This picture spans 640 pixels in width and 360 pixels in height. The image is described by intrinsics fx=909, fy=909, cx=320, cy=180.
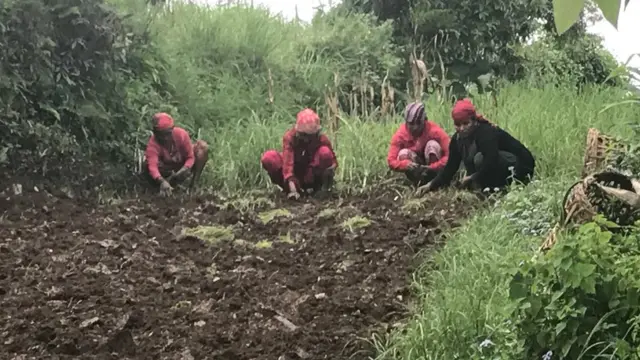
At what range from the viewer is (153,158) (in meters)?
7.57

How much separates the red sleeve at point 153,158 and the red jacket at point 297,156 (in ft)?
3.53

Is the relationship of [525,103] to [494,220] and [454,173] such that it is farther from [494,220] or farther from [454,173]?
[494,220]

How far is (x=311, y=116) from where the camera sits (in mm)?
7230

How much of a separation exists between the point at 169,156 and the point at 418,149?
6.91ft

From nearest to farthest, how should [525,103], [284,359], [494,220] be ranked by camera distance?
[284,359], [494,220], [525,103]

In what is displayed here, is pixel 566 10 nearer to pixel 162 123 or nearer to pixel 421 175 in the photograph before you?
pixel 421 175

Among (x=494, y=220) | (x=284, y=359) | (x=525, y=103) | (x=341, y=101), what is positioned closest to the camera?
(x=284, y=359)

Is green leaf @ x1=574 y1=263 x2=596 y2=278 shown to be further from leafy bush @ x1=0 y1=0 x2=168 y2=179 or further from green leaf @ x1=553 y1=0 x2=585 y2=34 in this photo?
leafy bush @ x1=0 y1=0 x2=168 y2=179

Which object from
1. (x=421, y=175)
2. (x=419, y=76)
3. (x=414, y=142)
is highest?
(x=419, y=76)

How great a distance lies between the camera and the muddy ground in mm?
3842

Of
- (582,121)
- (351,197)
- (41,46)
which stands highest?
(41,46)

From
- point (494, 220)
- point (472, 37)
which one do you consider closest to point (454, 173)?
point (494, 220)

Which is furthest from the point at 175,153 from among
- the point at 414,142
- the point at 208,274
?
the point at 208,274

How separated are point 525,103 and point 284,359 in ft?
17.9
